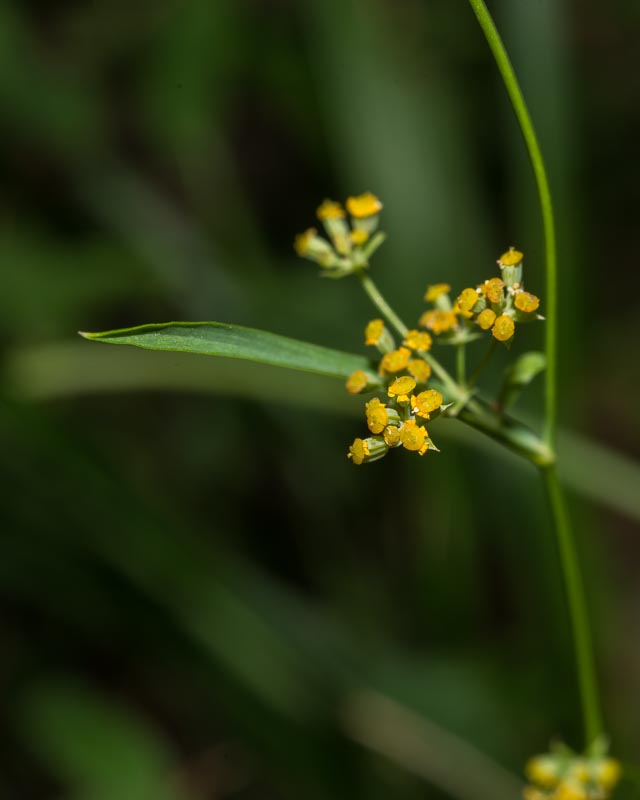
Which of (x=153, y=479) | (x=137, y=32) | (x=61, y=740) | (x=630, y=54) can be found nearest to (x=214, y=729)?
(x=61, y=740)

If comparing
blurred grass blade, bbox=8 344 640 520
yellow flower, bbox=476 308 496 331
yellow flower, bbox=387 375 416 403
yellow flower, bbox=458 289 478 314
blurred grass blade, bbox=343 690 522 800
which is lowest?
yellow flower, bbox=387 375 416 403

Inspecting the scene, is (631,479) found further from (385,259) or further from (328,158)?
(328,158)

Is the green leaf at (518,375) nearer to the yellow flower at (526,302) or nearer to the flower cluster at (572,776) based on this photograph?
the yellow flower at (526,302)

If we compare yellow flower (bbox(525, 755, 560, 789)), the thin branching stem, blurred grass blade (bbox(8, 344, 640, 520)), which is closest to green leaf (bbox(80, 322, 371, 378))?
the thin branching stem

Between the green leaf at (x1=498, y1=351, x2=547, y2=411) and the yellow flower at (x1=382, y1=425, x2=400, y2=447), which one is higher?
the green leaf at (x1=498, y1=351, x2=547, y2=411)

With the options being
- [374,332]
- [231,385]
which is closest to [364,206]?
[374,332]

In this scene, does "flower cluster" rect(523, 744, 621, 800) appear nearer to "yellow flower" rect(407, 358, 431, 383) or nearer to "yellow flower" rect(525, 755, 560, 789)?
"yellow flower" rect(525, 755, 560, 789)

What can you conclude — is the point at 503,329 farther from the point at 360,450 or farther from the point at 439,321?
the point at 360,450
